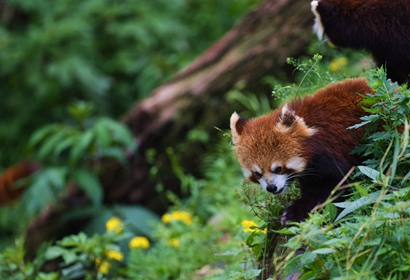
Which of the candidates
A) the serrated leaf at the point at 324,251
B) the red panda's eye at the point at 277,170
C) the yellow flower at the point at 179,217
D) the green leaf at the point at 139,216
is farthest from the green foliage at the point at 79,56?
the serrated leaf at the point at 324,251

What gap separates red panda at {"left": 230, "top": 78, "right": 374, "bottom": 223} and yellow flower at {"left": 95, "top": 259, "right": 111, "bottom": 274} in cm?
134

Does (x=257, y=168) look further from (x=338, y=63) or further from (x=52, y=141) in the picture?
(x=52, y=141)

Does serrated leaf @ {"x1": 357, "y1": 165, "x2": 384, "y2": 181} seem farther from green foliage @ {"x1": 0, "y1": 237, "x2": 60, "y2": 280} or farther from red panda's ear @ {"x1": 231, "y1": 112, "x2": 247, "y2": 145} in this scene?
green foliage @ {"x1": 0, "y1": 237, "x2": 60, "y2": 280}

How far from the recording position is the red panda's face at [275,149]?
238 cm

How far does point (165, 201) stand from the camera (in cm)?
519

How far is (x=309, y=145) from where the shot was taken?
2371 mm

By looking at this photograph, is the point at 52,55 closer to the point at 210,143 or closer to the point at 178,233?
the point at 210,143

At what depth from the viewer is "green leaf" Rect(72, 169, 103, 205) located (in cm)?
479

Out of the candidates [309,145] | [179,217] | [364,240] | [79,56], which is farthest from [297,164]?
[79,56]

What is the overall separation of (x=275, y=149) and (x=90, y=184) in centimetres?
276

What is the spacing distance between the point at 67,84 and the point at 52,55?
1.28ft

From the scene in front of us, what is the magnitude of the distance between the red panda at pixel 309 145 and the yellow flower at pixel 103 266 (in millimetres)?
1337

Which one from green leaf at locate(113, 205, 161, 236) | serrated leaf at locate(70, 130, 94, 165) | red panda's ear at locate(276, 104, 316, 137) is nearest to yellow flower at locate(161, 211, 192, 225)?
green leaf at locate(113, 205, 161, 236)

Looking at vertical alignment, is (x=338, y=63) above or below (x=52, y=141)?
below
